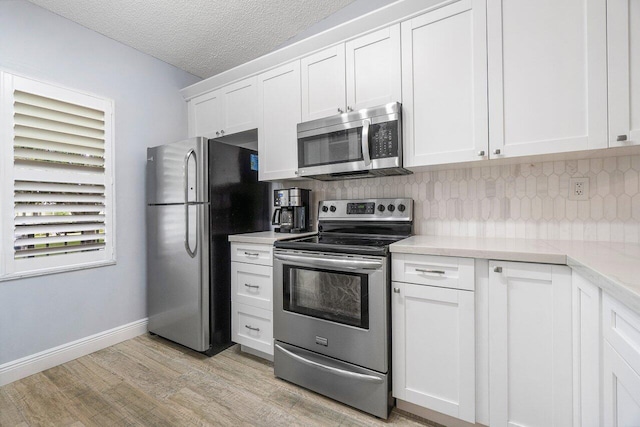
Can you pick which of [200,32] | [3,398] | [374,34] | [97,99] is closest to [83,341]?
[3,398]

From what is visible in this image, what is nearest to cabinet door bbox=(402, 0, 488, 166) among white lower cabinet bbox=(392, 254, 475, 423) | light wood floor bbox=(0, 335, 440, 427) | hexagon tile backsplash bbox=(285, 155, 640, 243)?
hexagon tile backsplash bbox=(285, 155, 640, 243)

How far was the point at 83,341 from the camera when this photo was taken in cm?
229

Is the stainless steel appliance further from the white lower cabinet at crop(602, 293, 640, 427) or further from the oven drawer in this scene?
the white lower cabinet at crop(602, 293, 640, 427)

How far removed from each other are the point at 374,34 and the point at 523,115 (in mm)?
1058

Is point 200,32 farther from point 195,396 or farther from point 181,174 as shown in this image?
point 195,396

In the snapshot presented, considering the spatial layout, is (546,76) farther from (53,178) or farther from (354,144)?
(53,178)

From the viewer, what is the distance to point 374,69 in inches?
75.4

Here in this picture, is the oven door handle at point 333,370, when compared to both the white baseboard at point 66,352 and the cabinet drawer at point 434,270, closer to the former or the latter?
the cabinet drawer at point 434,270

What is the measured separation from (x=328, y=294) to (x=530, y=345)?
1.01 m

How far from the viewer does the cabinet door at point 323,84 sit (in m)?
2.06

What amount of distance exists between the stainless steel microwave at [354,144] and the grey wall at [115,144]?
165cm

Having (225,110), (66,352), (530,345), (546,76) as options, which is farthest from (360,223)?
(66,352)

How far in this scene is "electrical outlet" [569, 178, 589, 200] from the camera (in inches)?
63.6

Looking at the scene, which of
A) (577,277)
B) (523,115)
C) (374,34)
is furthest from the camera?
(374,34)
